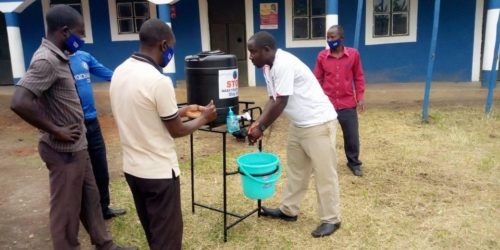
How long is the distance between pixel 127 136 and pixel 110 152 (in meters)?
3.94

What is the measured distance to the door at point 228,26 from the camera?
11.0 metres

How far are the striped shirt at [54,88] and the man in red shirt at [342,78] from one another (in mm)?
2726

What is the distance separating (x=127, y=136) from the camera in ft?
7.93

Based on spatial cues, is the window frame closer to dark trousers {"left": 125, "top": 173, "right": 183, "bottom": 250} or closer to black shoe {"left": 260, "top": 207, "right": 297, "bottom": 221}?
black shoe {"left": 260, "top": 207, "right": 297, "bottom": 221}

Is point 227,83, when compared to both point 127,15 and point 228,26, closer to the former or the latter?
point 228,26

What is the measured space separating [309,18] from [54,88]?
8.97 meters

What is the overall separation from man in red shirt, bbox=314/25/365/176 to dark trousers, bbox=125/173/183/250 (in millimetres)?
2544

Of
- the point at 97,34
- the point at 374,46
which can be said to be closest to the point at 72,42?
the point at 97,34

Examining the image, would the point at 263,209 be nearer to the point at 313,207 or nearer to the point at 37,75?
the point at 313,207

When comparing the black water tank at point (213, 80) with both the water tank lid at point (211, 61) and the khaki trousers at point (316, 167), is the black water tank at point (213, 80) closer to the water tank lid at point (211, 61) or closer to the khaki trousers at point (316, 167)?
the water tank lid at point (211, 61)

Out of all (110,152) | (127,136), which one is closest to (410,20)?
(110,152)

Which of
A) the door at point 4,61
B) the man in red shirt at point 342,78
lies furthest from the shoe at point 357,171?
the door at point 4,61

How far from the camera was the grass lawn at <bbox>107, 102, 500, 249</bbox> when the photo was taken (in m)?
3.41

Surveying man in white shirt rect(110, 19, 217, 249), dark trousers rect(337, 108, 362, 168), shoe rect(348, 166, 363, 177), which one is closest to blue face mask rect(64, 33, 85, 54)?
man in white shirt rect(110, 19, 217, 249)
